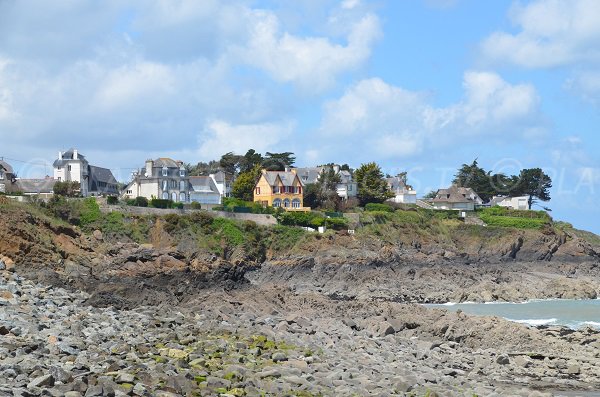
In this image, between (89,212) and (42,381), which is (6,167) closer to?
(89,212)

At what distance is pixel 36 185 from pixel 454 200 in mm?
45649

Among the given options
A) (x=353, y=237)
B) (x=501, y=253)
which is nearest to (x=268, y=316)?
(x=353, y=237)

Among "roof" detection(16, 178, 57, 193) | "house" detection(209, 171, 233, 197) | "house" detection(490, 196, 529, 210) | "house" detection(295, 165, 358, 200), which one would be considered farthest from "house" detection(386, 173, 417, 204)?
"roof" detection(16, 178, 57, 193)

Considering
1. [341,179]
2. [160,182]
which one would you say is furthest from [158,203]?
[341,179]

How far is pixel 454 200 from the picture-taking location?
314 feet

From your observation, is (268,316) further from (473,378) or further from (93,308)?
(473,378)

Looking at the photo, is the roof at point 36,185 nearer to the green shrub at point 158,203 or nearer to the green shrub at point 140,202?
the green shrub at point 140,202

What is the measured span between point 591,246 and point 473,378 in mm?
61221

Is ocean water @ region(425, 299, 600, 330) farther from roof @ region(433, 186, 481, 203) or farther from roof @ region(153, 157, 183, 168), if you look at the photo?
roof @ region(433, 186, 481, 203)

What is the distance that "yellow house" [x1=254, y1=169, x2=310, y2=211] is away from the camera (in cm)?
8150

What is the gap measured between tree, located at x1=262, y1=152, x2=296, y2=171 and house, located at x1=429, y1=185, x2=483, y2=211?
17856 mm

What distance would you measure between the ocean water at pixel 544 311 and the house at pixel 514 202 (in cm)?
4906

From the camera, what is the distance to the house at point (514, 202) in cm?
10250

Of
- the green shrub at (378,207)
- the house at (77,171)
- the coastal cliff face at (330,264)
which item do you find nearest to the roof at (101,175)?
the house at (77,171)
